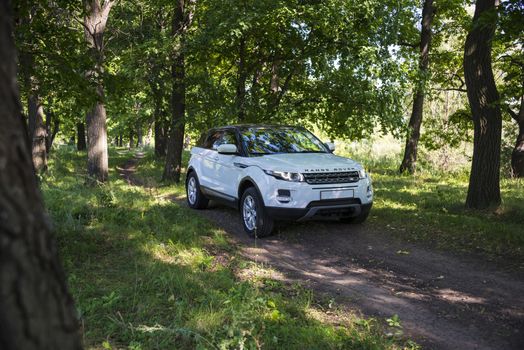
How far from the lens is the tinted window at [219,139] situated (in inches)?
350

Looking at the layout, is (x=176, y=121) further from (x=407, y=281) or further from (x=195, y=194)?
(x=407, y=281)

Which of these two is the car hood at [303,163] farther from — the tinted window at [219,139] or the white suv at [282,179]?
the tinted window at [219,139]

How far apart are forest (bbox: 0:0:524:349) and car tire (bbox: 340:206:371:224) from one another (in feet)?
0.99

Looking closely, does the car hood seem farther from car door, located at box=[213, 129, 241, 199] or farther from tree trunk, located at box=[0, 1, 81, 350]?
tree trunk, located at box=[0, 1, 81, 350]


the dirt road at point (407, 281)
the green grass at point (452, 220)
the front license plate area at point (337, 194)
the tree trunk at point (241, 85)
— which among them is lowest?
the dirt road at point (407, 281)

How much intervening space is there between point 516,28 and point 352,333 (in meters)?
5.15

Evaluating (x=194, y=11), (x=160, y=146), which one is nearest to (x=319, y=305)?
(x=194, y=11)

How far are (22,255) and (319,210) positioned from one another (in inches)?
239

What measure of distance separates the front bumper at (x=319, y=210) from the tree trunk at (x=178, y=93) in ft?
23.3

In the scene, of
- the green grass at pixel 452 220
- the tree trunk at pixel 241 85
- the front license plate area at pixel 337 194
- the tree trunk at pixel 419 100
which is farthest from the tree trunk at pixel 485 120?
the tree trunk at pixel 419 100

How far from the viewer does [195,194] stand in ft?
33.3

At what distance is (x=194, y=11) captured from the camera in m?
14.0

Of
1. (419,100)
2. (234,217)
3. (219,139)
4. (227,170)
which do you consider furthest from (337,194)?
(419,100)

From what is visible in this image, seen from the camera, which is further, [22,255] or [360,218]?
[360,218]
